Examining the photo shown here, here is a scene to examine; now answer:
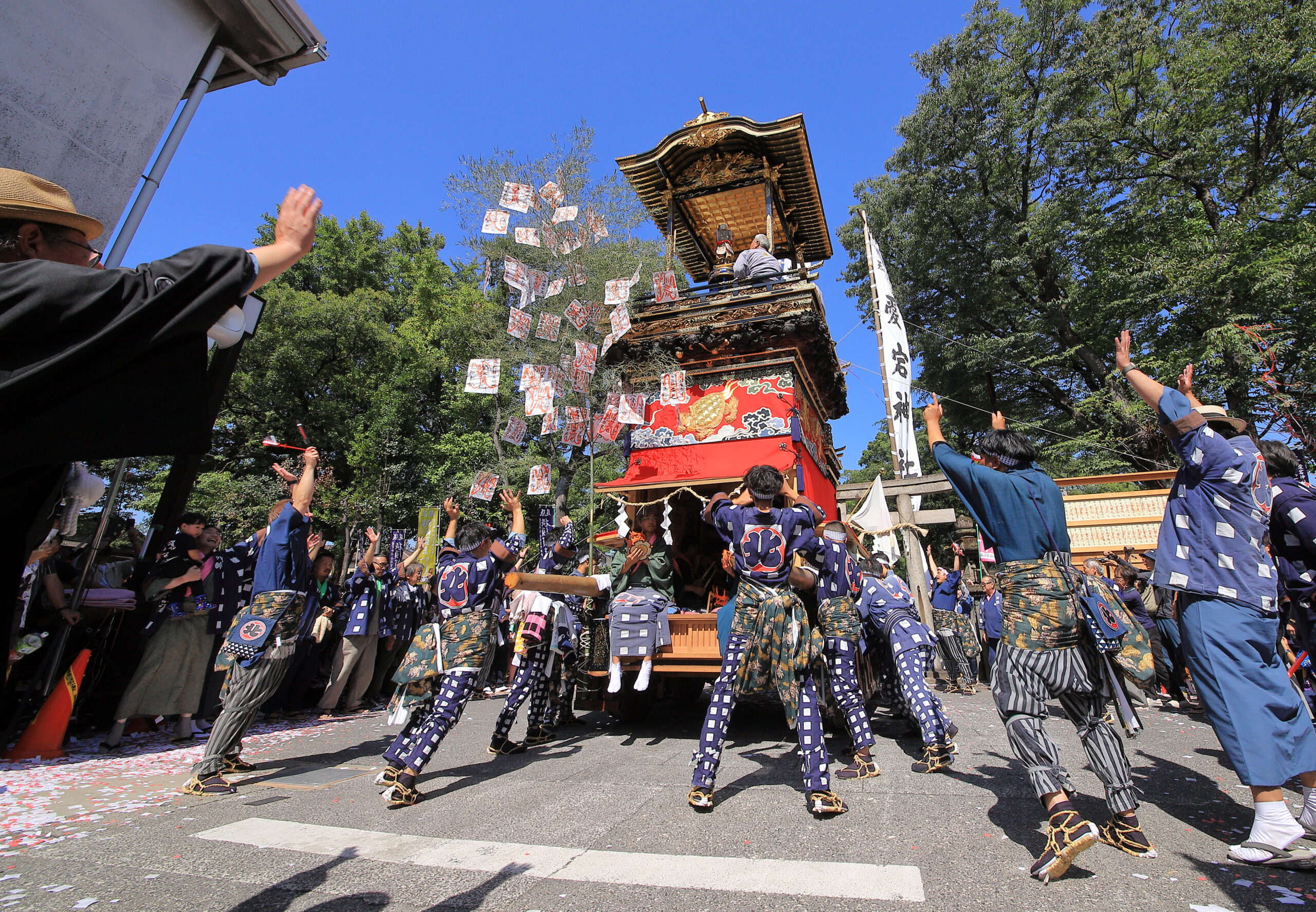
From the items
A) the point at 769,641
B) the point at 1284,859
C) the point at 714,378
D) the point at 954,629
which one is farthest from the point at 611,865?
the point at 954,629

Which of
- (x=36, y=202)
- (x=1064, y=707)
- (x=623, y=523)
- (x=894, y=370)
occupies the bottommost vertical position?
(x=1064, y=707)

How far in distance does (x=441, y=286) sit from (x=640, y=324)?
58.9 ft

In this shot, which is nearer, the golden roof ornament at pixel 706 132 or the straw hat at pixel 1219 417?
the straw hat at pixel 1219 417

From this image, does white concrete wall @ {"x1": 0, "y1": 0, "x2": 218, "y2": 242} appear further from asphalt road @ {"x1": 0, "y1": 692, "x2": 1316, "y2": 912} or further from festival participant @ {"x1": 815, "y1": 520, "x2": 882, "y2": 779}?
festival participant @ {"x1": 815, "y1": 520, "x2": 882, "y2": 779}

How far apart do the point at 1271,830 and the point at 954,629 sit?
711cm

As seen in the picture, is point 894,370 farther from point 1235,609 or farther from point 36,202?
point 36,202

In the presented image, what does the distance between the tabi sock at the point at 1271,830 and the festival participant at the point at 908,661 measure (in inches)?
75.5

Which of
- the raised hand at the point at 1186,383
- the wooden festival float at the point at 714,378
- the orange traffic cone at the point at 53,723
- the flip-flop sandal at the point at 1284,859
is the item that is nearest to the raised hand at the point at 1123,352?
the raised hand at the point at 1186,383

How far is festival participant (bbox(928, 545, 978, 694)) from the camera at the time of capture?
31.0 feet

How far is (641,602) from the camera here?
5.77m

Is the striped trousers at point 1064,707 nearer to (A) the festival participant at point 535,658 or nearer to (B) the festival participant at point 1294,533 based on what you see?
(B) the festival participant at point 1294,533

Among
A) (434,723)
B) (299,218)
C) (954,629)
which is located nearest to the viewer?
(299,218)

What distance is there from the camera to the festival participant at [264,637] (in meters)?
4.23

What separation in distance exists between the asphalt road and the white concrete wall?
323 centimetres
